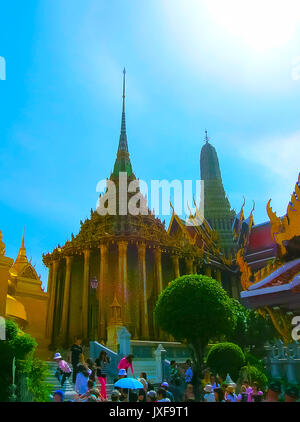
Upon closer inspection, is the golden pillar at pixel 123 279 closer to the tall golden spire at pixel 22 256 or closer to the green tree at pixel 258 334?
the green tree at pixel 258 334

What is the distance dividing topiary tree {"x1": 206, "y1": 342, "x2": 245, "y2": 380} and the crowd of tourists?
0.68m

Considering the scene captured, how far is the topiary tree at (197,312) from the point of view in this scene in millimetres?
15266

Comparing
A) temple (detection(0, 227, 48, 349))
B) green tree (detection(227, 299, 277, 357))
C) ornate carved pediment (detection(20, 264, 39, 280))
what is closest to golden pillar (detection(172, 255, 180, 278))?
green tree (detection(227, 299, 277, 357))

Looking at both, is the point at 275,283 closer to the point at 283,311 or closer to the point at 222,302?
the point at 283,311

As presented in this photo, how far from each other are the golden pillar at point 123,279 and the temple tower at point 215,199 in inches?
459

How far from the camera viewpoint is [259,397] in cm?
751

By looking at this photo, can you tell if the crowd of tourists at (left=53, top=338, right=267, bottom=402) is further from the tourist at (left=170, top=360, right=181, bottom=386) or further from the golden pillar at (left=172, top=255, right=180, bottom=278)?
the golden pillar at (left=172, top=255, right=180, bottom=278)

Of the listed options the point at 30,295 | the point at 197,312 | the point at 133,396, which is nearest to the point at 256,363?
the point at 197,312

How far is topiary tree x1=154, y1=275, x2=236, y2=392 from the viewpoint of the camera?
15.3 m

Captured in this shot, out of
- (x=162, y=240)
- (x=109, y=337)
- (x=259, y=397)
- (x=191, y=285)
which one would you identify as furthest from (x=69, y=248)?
(x=259, y=397)

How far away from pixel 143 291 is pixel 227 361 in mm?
8667

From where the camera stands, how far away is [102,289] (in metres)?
22.1
